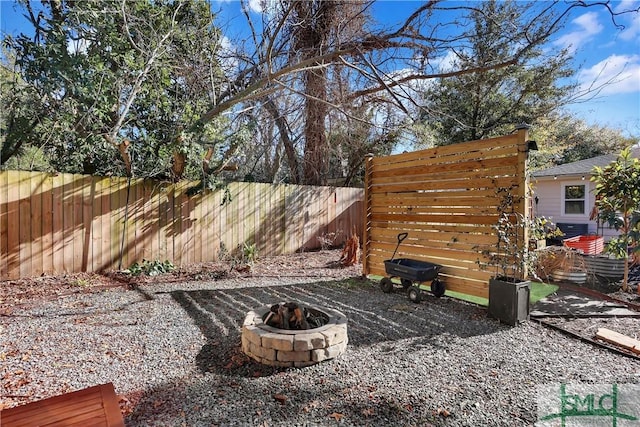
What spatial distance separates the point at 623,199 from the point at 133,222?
7310mm

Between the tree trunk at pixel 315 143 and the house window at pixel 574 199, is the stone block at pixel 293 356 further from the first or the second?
the house window at pixel 574 199

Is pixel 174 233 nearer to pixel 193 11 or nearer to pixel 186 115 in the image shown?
pixel 186 115

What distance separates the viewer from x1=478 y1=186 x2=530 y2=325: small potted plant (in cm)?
334

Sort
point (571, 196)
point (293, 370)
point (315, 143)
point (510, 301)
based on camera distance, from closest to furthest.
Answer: point (293, 370) < point (510, 301) < point (315, 143) < point (571, 196)

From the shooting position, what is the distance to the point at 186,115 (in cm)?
570

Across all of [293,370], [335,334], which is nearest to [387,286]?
[335,334]

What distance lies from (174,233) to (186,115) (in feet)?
6.80

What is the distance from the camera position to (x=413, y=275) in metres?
4.17

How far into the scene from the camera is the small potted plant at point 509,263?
131 inches

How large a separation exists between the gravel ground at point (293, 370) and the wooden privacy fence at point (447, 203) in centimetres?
71

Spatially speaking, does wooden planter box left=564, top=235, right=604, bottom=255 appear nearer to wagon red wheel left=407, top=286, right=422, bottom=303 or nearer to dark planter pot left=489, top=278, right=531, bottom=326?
dark planter pot left=489, top=278, right=531, bottom=326

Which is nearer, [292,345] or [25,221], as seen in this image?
[292,345]

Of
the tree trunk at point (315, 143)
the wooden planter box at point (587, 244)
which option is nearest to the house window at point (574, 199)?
the wooden planter box at point (587, 244)

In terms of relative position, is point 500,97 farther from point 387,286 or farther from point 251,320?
point 251,320
